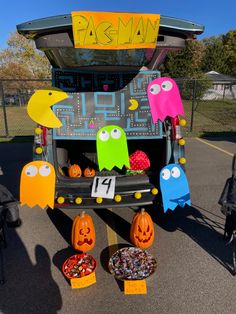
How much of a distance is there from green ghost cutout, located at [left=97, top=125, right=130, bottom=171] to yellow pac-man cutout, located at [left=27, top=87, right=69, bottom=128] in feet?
1.80

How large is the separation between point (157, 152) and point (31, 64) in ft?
107

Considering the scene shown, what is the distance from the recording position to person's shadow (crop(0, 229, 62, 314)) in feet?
7.23

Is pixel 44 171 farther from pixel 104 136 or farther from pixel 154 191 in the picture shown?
pixel 154 191

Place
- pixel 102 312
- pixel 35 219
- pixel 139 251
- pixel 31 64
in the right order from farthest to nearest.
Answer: pixel 31 64, pixel 35 219, pixel 139 251, pixel 102 312

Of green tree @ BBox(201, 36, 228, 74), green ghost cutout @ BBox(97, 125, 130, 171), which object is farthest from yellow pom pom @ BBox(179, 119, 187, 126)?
green tree @ BBox(201, 36, 228, 74)

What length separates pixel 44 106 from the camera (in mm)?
2984

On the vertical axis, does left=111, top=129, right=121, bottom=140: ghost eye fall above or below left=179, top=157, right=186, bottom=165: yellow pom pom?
above

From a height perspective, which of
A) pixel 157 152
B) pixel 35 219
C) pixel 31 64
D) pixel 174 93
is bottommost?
pixel 35 219

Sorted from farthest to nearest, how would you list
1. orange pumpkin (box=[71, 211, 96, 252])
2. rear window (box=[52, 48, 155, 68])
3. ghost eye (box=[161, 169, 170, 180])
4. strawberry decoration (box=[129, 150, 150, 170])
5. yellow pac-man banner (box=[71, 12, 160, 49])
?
strawberry decoration (box=[129, 150, 150, 170]), ghost eye (box=[161, 169, 170, 180]), orange pumpkin (box=[71, 211, 96, 252]), rear window (box=[52, 48, 155, 68]), yellow pac-man banner (box=[71, 12, 160, 49])

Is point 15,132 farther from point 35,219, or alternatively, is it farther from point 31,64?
point 31,64

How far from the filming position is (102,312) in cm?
215

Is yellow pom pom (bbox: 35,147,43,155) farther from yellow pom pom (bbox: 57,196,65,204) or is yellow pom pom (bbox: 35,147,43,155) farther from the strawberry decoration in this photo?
the strawberry decoration

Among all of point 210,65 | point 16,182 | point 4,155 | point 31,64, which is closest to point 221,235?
point 16,182

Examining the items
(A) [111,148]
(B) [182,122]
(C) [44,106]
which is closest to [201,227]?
(B) [182,122]
